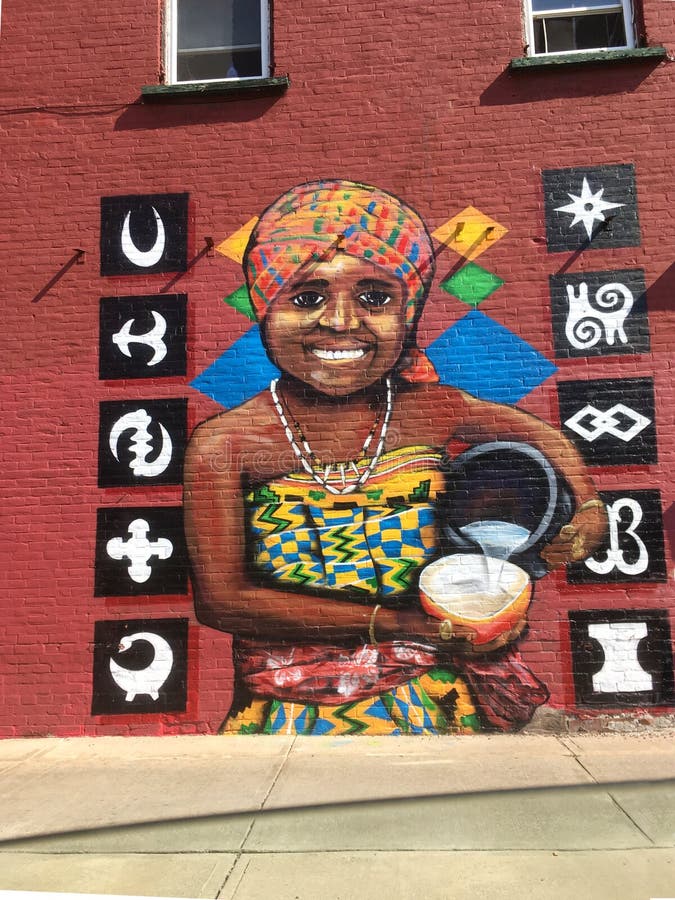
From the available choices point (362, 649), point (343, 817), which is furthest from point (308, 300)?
point (343, 817)

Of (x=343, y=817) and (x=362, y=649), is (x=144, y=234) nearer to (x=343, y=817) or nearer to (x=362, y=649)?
(x=362, y=649)

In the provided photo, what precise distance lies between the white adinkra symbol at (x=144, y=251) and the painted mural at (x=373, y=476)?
0.02 m

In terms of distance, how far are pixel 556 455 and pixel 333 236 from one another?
267 centimetres

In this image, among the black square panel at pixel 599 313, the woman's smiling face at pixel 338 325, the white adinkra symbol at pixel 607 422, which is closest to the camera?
the white adinkra symbol at pixel 607 422

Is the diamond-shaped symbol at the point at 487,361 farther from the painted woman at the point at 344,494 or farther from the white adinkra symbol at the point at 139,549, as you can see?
the white adinkra symbol at the point at 139,549

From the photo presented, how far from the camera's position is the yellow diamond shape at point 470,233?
22.1ft

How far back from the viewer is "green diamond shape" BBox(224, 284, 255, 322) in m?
6.77

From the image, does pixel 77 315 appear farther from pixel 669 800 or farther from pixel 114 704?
pixel 669 800

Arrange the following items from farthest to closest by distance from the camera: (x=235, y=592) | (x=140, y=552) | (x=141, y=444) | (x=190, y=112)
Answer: (x=190, y=112), (x=141, y=444), (x=140, y=552), (x=235, y=592)

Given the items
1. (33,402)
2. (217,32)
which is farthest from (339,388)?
(217,32)

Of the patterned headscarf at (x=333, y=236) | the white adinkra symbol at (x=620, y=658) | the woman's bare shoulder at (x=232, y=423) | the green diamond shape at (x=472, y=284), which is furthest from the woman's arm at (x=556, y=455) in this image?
the woman's bare shoulder at (x=232, y=423)

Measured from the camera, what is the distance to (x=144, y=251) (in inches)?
272

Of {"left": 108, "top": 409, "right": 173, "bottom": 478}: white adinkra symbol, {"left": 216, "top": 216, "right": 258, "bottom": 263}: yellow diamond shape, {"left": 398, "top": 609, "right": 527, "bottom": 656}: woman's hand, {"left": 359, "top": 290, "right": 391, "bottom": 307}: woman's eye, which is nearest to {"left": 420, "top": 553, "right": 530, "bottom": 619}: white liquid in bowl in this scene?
{"left": 398, "top": 609, "right": 527, "bottom": 656}: woman's hand

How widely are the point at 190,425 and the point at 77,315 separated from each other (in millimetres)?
1423
